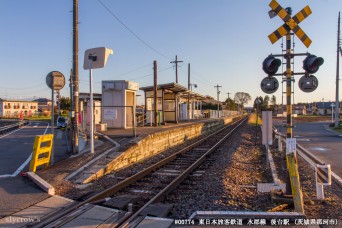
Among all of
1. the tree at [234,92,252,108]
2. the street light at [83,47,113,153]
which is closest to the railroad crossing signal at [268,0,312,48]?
the street light at [83,47,113,153]

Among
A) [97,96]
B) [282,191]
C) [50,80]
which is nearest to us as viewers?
[282,191]

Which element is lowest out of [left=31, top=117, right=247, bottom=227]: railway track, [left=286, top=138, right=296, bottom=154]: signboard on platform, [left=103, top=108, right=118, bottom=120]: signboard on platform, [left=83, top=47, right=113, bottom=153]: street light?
[left=31, top=117, right=247, bottom=227]: railway track

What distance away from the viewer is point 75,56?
469 inches

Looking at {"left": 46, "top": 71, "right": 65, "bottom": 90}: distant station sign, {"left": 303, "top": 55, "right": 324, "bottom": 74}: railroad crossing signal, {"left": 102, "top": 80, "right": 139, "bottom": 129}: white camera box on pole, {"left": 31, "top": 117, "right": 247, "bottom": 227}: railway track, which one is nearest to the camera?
{"left": 31, "top": 117, "right": 247, "bottom": 227}: railway track

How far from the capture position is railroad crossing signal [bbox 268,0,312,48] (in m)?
7.12

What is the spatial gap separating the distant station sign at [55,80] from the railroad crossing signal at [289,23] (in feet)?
20.5

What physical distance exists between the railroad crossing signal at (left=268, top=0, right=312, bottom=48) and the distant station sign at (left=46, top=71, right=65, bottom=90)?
246 inches

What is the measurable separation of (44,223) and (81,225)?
20.7 inches

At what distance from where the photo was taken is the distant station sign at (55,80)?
10383mm

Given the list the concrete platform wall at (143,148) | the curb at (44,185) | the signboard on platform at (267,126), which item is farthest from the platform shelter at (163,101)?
the curb at (44,185)

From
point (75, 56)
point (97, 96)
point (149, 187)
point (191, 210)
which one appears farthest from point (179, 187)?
point (97, 96)

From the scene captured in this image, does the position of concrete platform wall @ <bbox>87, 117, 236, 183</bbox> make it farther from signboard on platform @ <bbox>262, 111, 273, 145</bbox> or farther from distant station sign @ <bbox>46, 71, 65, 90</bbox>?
signboard on platform @ <bbox>262, 111, 273, 145</bbox>

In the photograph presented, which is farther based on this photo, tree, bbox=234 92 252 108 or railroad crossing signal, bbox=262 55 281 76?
tree, bbox=234 92 252 108

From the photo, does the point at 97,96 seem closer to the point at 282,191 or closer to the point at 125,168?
the point at 125,168
